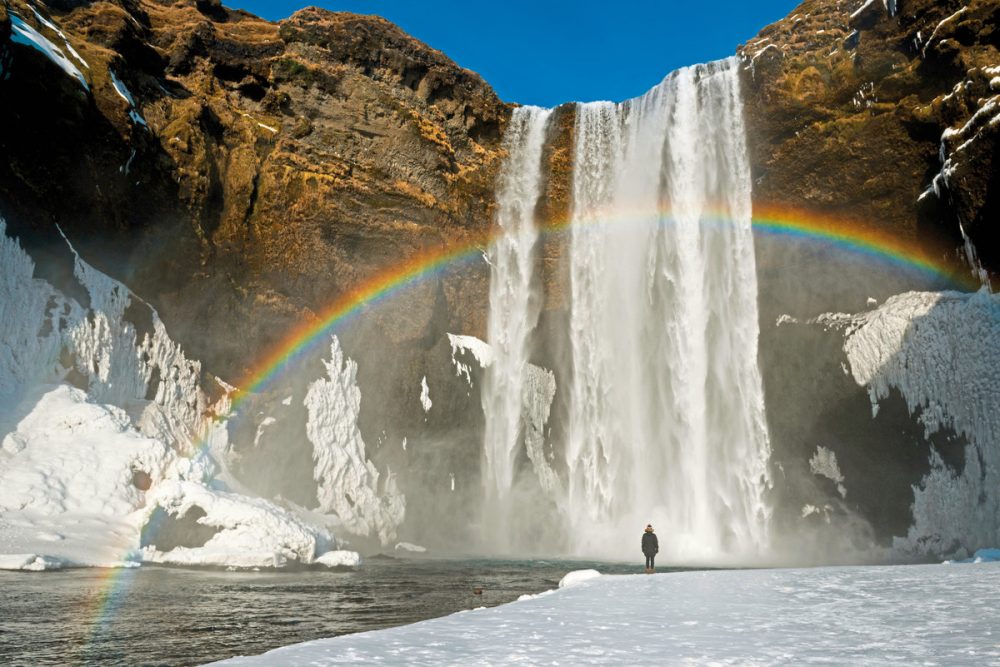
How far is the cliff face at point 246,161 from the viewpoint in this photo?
88.4 feet

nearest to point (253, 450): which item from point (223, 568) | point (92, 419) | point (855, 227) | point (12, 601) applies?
point (92, 419)

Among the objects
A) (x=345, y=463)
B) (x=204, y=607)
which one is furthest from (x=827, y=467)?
(x=204, y=607)

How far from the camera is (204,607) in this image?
42.9ft

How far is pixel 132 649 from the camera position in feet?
30.8

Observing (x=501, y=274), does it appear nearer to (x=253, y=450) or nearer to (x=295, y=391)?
(x=295, y=391)

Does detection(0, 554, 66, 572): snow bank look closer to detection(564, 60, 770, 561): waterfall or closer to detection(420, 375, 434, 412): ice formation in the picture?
detection(420, 375, 434, 412): ice formation

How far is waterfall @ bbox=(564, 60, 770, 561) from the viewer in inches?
1247

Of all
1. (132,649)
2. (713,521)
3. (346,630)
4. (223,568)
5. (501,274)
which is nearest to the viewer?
(132,649)

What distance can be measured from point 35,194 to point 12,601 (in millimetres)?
17894

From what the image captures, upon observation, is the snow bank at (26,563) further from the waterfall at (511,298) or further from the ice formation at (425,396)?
the waterfall at (511,298)

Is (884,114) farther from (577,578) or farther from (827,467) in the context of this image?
(577,578)

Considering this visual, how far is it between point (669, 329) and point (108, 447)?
22852mm

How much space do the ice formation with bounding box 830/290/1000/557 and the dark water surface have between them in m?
13.6

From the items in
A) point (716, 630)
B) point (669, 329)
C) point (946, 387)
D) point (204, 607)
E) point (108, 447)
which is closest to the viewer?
point (716, 630)
